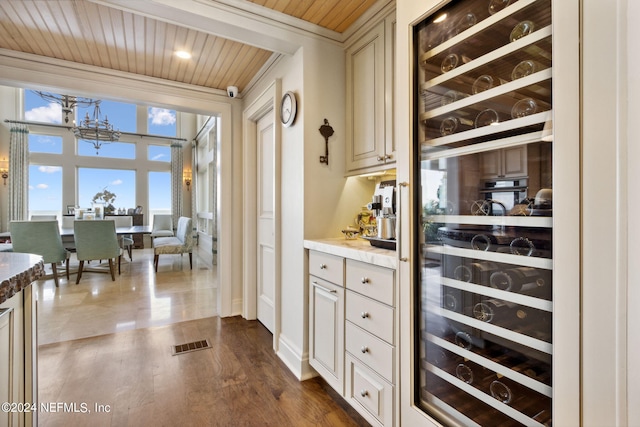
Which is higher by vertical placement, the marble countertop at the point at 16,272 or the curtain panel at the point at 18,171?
the curtain panel at the point at 18,171

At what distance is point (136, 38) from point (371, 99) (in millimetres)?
1854

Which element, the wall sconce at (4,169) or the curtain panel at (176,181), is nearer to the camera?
the wall sconce at (4,169)

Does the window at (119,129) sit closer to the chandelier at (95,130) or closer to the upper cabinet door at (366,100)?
the chandelier at (95,130)

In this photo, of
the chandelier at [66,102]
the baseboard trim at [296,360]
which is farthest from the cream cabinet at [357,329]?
the chandelier at [66,102]

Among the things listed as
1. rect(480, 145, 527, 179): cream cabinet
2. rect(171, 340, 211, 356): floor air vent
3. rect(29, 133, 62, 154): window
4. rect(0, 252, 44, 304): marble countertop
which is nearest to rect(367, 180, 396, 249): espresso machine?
rect(480, 145, 527, 179): cream cabinet

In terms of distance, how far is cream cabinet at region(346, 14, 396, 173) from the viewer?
1.81 meters

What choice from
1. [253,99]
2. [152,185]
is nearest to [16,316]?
[253,99]

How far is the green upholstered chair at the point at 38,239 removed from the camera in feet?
13.4

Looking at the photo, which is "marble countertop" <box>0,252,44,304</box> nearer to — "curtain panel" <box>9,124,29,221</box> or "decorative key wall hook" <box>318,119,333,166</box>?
Result: "decorative key wall hook" <box>318,119,333,166</box>

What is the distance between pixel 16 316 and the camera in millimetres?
1051

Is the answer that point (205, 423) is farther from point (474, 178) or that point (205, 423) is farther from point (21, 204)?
point (21, 204)

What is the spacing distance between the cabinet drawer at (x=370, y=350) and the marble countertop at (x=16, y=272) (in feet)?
4.50

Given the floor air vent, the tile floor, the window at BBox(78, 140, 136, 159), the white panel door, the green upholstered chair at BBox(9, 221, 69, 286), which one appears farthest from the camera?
the window at BBox(78, 140, 136, 159)

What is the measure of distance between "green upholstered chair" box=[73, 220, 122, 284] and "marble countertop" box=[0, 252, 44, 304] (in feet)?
13.4
